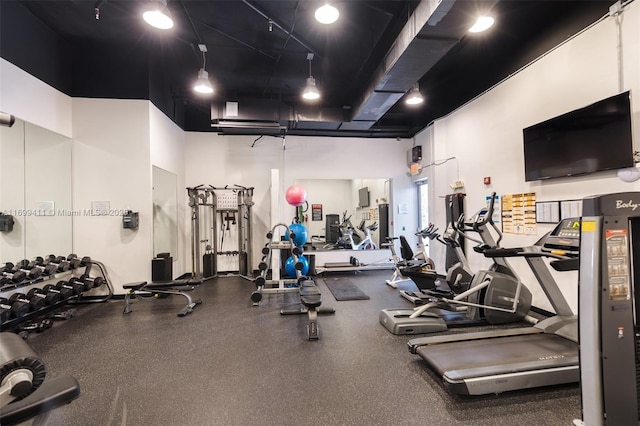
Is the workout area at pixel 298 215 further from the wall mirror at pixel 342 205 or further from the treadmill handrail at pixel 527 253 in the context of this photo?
the wall mirror at pixel 342 205

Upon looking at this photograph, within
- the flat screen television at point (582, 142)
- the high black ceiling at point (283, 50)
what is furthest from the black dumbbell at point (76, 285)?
the flat screen television at point (582, 142)

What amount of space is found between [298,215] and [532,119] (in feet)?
16.4

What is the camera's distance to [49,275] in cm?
389

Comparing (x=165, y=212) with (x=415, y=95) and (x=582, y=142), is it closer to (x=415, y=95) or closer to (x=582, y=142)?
(x=415, y=95)

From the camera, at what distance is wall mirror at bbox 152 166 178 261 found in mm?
5660

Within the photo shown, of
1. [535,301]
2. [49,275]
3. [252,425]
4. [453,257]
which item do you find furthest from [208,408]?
[453,257]

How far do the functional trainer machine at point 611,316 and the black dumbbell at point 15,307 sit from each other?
214 inches

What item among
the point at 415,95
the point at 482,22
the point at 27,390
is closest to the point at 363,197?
the point at 415,95

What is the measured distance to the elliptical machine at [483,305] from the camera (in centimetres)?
333

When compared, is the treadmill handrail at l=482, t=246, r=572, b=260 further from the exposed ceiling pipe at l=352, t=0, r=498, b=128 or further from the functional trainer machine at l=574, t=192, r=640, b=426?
the exposed ceiling pipe at l=352, t=0, r=498, b=128

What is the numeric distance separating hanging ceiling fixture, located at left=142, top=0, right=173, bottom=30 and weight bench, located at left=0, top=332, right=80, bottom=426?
11.0 feet

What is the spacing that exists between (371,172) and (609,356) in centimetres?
609

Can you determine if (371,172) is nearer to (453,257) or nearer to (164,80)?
(453,257)

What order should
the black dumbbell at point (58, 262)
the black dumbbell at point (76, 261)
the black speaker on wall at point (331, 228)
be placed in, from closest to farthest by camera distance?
the black dumbbell at point (58, 262) < the black dumbbell at point (76, 261) < the black speaker on wall at point (331, 228)
